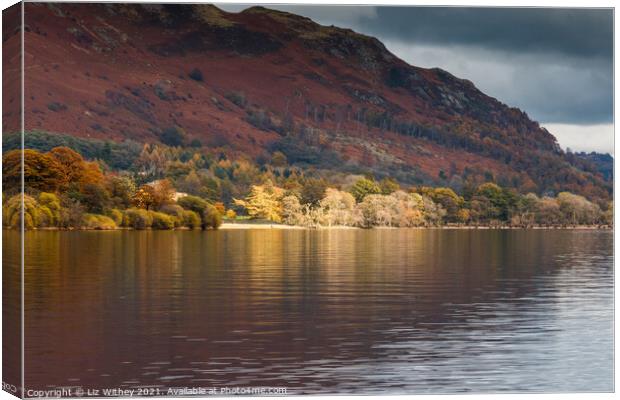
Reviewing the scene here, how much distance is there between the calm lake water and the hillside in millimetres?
1892

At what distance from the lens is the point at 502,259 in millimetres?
23547

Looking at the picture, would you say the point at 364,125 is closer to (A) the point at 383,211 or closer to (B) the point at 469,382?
(A) the point at 383,211

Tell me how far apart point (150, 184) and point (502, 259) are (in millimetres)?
7120


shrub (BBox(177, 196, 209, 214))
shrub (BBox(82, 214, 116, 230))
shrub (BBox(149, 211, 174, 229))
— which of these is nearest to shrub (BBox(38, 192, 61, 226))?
shrub (BBox(82, 214, 116, 230))

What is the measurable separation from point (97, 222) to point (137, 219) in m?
2.34

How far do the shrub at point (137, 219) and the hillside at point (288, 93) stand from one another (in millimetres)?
2107

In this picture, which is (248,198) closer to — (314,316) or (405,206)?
(405,206)

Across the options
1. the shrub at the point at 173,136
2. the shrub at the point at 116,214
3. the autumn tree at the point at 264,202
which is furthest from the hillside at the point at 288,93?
the shrub at the point at 116,214

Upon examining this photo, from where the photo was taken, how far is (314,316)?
1602cm

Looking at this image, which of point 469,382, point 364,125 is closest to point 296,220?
point 364,125

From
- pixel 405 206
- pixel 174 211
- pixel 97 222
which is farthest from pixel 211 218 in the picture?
pixel 405 206

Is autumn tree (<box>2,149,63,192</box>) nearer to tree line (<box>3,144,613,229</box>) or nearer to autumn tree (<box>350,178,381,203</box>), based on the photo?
tree line (<box>3,144,613,229</box>)

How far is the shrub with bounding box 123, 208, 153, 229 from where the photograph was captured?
22.8 m

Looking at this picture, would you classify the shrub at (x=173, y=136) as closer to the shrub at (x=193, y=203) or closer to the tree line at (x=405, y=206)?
the shrub at (x=193, y=203)
